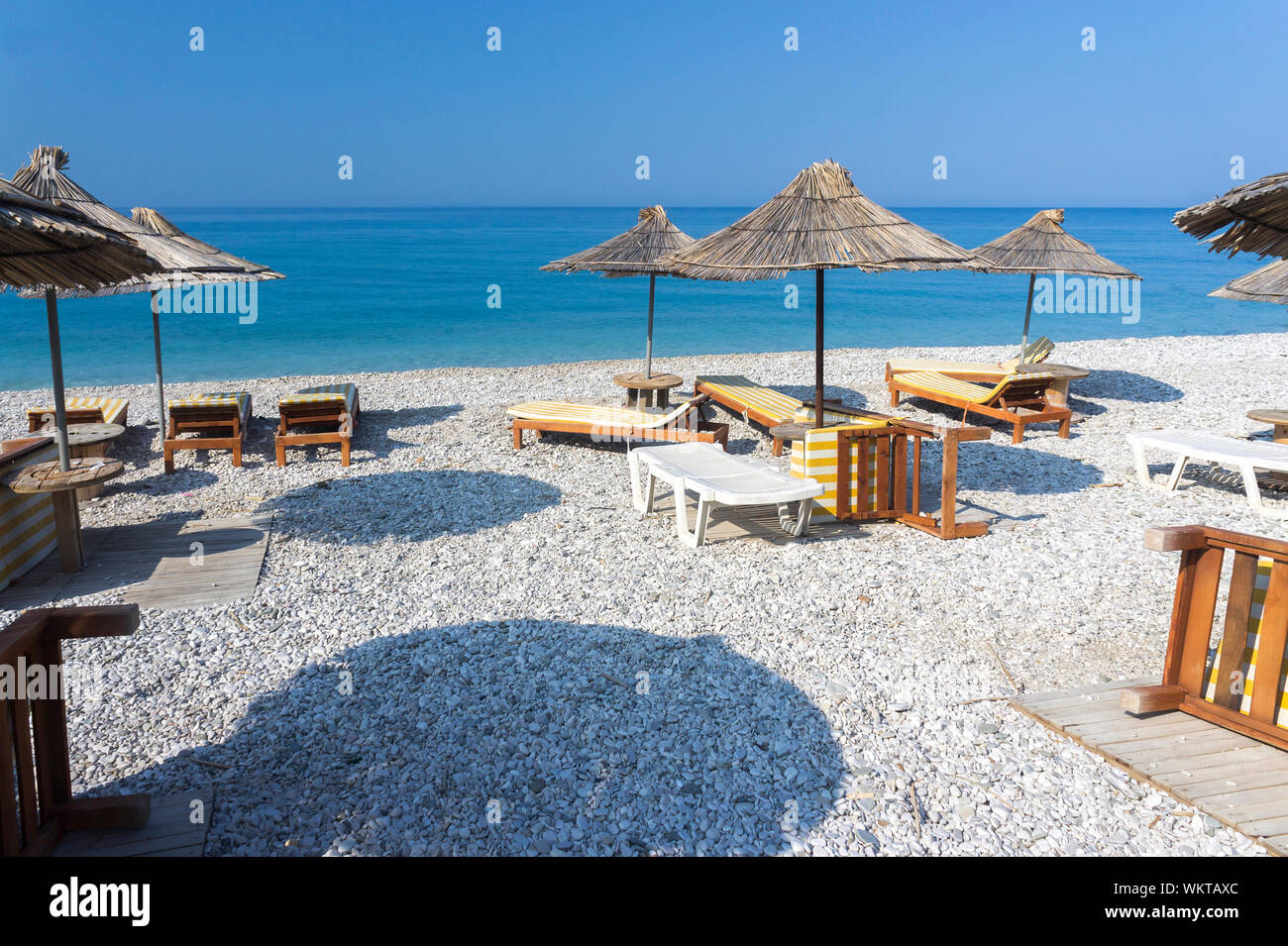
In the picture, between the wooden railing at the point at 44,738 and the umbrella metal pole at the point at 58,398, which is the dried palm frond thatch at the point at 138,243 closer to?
the umbrella metal pole at the point at 58,398

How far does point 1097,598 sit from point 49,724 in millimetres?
5564

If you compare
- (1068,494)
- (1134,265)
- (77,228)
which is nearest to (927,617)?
(1068,494)

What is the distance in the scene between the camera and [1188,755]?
371cm

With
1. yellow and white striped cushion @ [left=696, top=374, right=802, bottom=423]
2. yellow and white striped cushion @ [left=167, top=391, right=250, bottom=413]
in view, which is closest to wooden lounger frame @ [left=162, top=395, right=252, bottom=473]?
yellow and white striped cushion @ [left=167, top=391, right=250, bottom=413]

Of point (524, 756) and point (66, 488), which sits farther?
point (66, 488)

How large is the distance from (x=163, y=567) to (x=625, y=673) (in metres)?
3.70

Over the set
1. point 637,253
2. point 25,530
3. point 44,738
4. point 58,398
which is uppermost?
point 637,253

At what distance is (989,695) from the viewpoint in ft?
14.3

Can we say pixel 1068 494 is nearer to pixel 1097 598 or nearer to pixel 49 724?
pixel 1097 598

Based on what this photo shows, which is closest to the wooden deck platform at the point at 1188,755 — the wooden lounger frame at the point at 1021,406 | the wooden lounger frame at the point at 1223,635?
the wooden lounger frame at the point at 1223,635

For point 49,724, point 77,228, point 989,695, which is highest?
point 77,228

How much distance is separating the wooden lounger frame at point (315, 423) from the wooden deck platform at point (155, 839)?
5.85 m

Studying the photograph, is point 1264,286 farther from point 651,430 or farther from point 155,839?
point 155,839

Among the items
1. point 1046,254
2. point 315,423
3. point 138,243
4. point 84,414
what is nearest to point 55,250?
point 138,243
